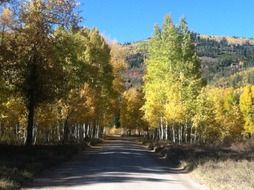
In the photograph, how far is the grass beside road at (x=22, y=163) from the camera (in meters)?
16.7

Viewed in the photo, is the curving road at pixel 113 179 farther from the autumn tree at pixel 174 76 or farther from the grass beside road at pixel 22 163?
the autumn tree at pixel 174 76

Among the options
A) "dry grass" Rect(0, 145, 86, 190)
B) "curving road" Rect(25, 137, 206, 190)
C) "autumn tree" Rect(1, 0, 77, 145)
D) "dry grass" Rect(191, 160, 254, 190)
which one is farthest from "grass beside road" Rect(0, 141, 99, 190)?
"dry grass" Rect(191, 160, 254, 190)

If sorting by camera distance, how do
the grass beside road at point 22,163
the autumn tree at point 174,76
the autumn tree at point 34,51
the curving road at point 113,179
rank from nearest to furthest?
the grass beside road at point 22,163, the curving road at point 113,179, the autumn tree at point 34,51, the autumn tree at point 174,76

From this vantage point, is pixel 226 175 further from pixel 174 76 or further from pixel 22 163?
pixel 174 76

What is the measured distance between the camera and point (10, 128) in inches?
2516

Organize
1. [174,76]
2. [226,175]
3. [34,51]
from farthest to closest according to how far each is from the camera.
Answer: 1. [174,76]
2. [34,51]
3. [226,175]

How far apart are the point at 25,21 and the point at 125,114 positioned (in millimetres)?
77706

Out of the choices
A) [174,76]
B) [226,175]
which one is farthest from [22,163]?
[174,76]

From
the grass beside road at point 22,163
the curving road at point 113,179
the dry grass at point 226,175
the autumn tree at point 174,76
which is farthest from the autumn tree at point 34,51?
the autumn tree at point 174,76

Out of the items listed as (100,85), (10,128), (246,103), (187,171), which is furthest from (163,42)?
(246,103)

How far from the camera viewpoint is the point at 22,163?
71.5ft

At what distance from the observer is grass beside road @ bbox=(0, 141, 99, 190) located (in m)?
16.7

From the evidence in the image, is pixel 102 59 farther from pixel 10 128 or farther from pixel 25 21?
pixel 25 21

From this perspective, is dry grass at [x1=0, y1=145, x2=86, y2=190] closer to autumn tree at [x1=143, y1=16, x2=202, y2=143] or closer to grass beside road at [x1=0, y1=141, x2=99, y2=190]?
grass beside road at [x1=0, y1=141, x2=99, y2=190]
